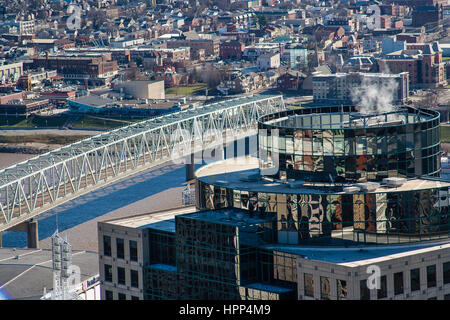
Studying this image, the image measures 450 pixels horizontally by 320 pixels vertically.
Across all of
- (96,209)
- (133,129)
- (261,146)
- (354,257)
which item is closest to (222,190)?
(261,146)

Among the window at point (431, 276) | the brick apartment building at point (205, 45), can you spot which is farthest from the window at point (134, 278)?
the brick apartment building at point (205, 45)

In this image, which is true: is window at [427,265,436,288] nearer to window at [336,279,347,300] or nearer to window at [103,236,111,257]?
window at [336,279,347,300]

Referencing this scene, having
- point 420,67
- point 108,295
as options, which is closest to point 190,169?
point 108,295

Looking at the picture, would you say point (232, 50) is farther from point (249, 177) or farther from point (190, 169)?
point (249, 177)

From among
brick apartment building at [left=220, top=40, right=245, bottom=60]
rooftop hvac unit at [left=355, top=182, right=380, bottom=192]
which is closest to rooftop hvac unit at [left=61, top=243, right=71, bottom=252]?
rooftop hvac unit at [left=355, top=182, right=380, bottom=192]
